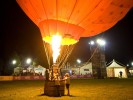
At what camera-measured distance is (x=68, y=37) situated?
10508mm

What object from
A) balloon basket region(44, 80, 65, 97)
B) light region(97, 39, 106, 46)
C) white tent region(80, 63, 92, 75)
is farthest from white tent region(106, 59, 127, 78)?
balloon basket region(44, 80, 65, 97)

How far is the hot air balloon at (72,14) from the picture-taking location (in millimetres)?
9125

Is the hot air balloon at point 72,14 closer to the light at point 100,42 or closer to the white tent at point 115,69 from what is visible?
the light at point 100,42

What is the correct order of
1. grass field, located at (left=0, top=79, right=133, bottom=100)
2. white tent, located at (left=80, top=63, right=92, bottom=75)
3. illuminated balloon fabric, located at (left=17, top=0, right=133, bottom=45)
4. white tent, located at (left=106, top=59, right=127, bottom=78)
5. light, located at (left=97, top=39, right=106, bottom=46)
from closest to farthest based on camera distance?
illuminated balloon fabric, located at (left=17, top=0, right=133, bottom=45) < grass field, located at (left=0, top=79, right=133, bottom=100) < light, located at (left=97, top=39, right=106, bottom=46) < white tent, located at (left=106, top=59, right=127, bottom=78) < white tent, located at (left=80, top=63, right=92, bottom=75)

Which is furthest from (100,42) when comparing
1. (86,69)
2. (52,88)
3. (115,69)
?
(52,88)

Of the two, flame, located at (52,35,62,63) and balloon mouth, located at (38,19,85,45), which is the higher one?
balloon mouth, located at (38,19,85,45)

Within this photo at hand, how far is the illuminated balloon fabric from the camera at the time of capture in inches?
359

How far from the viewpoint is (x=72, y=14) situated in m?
9.60

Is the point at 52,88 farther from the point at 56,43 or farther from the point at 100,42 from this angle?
the point at 100,42

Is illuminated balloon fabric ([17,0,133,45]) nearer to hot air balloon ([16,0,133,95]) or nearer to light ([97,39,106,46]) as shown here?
hot air balloon ([16,0,133,95])

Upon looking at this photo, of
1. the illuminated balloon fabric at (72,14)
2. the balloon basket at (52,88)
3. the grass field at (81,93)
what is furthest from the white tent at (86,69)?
the balloon basket at (52,88)

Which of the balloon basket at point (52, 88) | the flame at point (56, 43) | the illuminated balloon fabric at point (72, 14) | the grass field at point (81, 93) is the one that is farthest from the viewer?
the balloon basket at point (52, 88)

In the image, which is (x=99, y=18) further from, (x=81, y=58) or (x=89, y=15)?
(x=81, y=58)

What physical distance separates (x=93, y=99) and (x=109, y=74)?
104 ft
